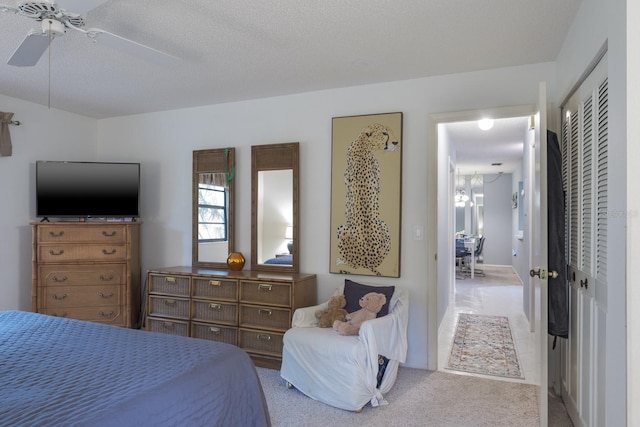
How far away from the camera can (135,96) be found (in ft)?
13.5

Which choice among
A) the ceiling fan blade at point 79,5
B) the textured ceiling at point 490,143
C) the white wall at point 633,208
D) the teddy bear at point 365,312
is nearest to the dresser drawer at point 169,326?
the teddy bear at point 365,312

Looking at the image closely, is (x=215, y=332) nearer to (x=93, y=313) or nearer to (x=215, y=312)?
(x=215, y=312)

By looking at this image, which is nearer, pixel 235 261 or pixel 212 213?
pixel 235 261

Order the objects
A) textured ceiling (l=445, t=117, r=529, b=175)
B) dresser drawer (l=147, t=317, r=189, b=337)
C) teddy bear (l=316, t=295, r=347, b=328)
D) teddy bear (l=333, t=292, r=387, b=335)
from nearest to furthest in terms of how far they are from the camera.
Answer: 1. teddy bear (l=333, t=292, r=387, b=335)
2. teddy bear (l=316, t=295, r=347, b=328)
3. dresser drawer (l=147, t=317, r=189, b=337)
4. textured ceiling (l=445, t=117, r=529, b=175)

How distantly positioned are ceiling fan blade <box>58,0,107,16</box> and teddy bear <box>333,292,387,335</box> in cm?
239

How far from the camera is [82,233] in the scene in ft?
13.7

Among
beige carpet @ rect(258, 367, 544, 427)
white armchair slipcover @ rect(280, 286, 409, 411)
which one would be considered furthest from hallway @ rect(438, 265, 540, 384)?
white armchair slipcover @ rect(280, 286, 409, 411)

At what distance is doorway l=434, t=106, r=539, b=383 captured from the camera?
4.11 m

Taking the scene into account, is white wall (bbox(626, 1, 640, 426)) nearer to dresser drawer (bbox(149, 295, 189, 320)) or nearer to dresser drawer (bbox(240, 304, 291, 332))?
dresser drawer (bbox(240, 304, 291, 332))

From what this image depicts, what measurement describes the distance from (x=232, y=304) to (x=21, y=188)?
262 cm

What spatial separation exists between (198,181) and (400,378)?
2794 mm

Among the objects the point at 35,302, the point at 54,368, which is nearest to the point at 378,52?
the point at 54,368

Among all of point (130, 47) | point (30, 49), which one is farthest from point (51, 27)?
point (130, 47)

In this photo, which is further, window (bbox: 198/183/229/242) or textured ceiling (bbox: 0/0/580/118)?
window (bbox: 198/183/229/242)
